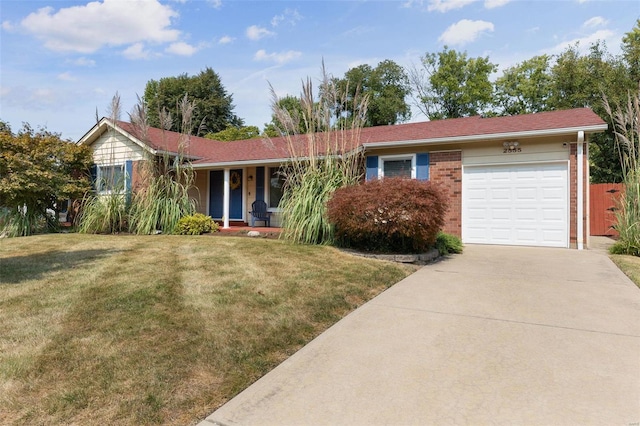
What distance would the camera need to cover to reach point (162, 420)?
2070 mm

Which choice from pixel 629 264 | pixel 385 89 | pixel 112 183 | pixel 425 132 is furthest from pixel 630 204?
pixel 385 89

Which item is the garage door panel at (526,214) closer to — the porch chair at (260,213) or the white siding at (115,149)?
the porch chair at (260,213)

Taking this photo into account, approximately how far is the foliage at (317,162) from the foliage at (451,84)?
22953mm

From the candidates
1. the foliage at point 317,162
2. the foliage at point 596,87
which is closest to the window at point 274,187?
the foliage at point 317,162

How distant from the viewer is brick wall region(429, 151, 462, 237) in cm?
965

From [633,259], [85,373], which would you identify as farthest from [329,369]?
[633,259]

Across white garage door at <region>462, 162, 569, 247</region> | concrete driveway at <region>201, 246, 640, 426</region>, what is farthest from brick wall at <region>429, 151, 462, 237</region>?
concrete driveway at <region>201, 246, 640, 426</region>

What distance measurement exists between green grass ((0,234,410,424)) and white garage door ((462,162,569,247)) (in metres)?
4.56

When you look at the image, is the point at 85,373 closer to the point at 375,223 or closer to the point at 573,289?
the point at 375,223

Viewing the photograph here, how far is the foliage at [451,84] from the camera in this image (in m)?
28.2

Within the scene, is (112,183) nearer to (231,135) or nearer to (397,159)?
(397,159)

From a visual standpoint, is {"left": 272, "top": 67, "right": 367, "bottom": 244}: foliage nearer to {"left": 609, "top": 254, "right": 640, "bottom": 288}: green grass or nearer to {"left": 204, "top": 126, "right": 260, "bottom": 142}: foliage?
{"left": 609, "top": 254, "right": 640, "bottom": 288}: green grass

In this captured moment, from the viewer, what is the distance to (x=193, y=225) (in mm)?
10133

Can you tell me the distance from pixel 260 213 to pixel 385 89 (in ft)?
75.3
